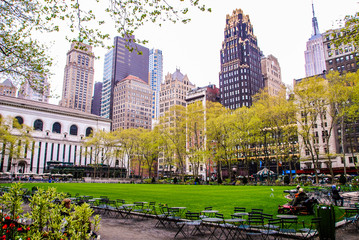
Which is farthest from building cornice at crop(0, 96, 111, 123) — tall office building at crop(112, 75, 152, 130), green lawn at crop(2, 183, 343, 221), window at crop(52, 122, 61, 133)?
green lawn at crop(2, 183, 343, 221)

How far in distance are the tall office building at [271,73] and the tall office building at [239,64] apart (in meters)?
6.41

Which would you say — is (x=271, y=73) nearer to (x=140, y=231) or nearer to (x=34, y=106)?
(x=34, y=106)

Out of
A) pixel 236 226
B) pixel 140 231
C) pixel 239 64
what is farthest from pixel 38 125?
pixel 236 226

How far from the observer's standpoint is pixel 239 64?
128125mm

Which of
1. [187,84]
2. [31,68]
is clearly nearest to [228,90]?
[187,84]

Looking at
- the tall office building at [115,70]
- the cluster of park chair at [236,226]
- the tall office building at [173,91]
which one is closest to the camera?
the cluster of park chair at [236,226]

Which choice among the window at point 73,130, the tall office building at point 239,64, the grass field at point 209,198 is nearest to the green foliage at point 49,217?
the grass field at point 209,198

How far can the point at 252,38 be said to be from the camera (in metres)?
138

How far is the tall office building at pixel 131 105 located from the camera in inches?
6422

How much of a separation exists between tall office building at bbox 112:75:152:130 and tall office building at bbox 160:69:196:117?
1173 inches

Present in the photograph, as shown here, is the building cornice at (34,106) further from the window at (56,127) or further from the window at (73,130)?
the window at (73,130)

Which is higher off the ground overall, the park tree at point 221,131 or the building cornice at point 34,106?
the building cornice at point 34,106

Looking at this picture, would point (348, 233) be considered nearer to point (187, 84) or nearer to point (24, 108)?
point (24, 108)

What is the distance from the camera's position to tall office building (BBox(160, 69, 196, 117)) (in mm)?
138500
